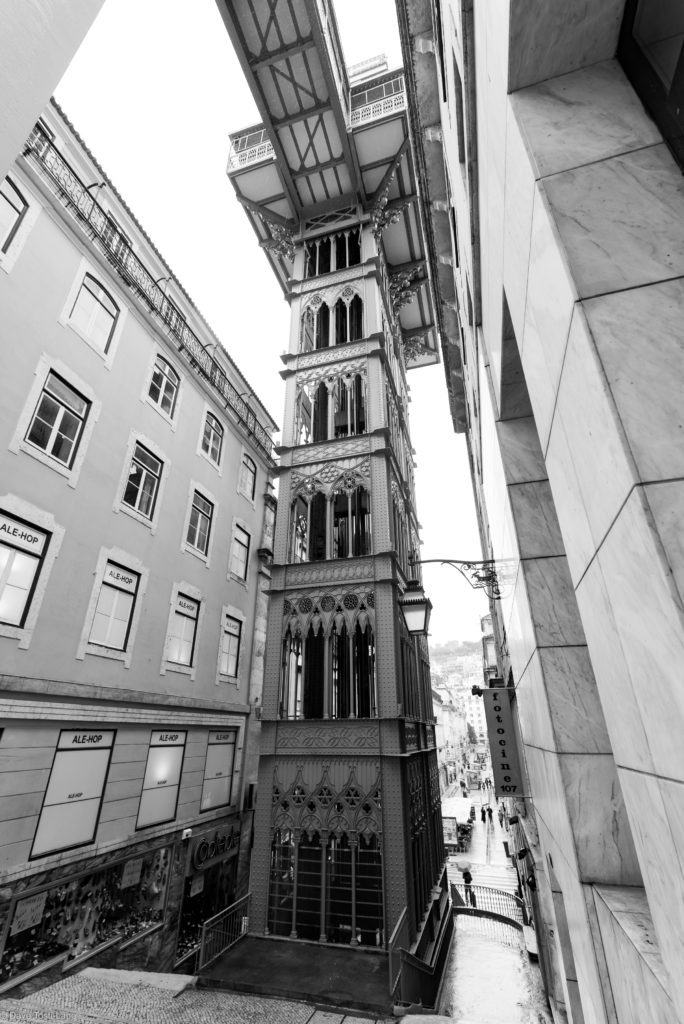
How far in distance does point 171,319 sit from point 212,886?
21.0 metres

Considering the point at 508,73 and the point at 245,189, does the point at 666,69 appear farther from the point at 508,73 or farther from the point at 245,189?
the point at 245,189

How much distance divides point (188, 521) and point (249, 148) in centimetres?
1948

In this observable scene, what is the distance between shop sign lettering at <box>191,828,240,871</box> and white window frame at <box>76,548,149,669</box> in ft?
23.3

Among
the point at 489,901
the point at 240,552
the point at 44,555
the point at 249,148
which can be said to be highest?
the point at 249,148

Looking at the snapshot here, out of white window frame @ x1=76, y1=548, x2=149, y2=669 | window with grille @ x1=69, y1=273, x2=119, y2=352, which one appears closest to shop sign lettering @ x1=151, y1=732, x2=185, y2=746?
white window frame @ x1=76, y1=548, x2=149, y2=669

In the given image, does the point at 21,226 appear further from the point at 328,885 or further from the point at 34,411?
the point at 328,885

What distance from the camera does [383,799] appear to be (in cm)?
1210

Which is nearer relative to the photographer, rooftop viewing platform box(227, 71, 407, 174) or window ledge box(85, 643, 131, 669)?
window ledge box(85, 643, 131, 669)

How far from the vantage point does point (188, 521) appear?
58.7 feet

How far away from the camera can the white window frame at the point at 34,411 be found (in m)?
11.5

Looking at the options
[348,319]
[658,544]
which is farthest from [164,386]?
[658,544]

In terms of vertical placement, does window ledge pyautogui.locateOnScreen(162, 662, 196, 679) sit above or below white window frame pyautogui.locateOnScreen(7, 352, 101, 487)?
below

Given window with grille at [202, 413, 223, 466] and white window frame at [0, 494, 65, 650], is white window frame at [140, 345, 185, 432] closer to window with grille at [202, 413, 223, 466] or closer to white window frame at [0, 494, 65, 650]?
window with grille at [202, 413, 223, 466]

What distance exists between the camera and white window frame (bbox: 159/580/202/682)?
51.6 ft
